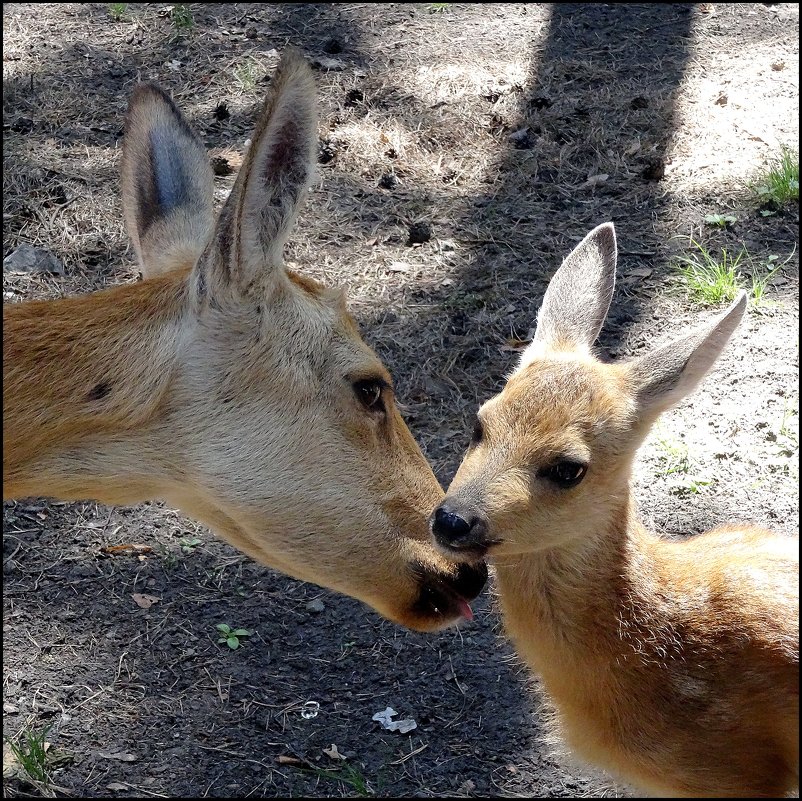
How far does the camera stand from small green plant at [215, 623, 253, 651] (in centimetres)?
439

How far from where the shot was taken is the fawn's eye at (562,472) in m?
3.22

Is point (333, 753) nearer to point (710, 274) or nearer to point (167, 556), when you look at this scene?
point (167, 556)

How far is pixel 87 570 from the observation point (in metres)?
4.67

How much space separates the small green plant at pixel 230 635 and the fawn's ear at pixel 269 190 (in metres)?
2.02

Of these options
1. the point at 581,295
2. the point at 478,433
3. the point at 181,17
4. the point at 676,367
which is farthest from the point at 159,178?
the point at 181,17

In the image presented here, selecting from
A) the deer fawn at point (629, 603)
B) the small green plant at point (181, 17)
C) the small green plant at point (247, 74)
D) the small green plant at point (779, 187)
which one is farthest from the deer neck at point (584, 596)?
the small green plant at point (181, 17)

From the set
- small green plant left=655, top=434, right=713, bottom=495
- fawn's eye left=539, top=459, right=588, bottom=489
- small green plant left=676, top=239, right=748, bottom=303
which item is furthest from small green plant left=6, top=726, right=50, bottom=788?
small green plant left=676, top=239, right=748, bottom=303

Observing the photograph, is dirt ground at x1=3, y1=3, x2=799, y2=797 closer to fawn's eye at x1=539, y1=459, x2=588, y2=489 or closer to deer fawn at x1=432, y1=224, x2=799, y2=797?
deer fawn at x1=432, y1=224, x2=799, y2=797

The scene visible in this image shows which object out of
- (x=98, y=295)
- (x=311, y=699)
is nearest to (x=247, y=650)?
(x=311, y=699)

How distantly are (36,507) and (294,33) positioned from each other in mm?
4558

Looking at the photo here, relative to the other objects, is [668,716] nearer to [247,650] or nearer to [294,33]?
[247,650]

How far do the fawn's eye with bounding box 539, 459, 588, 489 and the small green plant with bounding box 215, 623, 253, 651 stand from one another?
6.05 feet

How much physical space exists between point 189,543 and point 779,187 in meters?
4.15

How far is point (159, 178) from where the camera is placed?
3510mm
